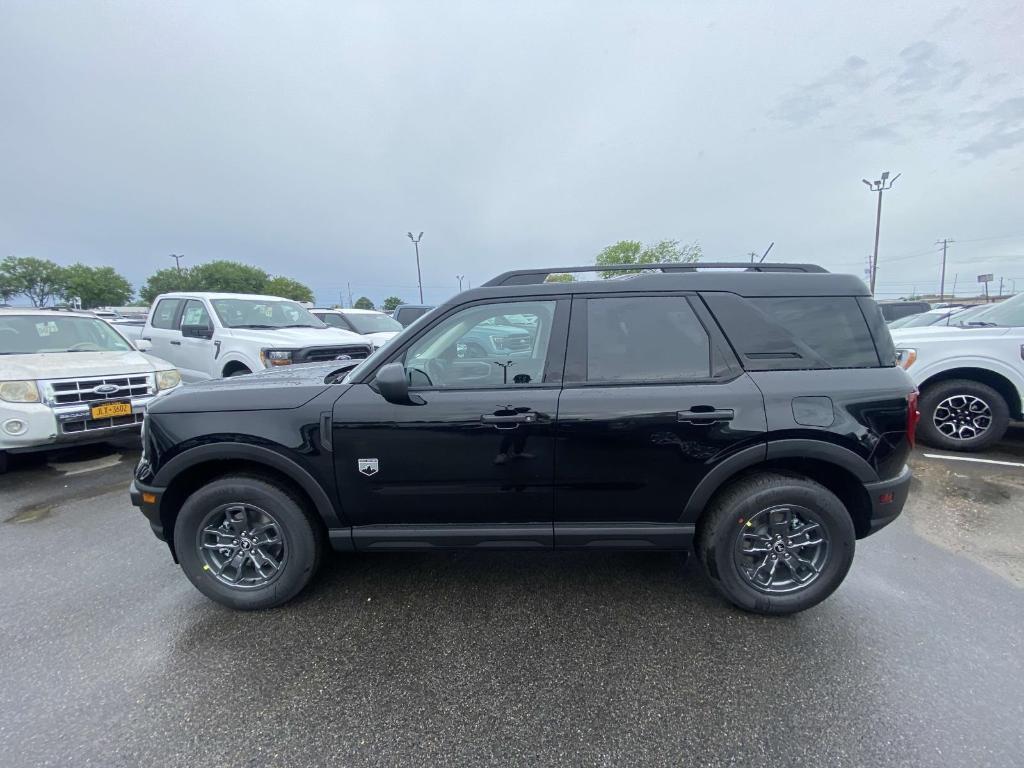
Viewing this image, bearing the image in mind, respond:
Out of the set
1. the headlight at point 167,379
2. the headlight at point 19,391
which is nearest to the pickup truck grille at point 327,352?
the headlight at point 167,379

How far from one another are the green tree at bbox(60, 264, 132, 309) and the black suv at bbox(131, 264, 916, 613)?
64.8m

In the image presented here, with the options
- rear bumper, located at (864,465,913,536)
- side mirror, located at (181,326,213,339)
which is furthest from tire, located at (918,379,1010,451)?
side mirror, located at (181,326,213,339)

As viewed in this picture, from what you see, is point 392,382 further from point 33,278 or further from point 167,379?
point 33,278

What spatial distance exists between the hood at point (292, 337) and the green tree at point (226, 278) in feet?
184

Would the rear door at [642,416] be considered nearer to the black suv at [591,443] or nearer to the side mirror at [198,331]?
the black suv at [591,443]

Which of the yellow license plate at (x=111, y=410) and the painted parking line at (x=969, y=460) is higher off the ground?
the yellow license plate at (x=111, y=410)

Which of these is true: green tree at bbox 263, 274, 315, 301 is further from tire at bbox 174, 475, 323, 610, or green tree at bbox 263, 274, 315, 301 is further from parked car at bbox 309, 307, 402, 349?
tire at bbox 174, 475, 323, 610

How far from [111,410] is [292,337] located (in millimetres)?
2193

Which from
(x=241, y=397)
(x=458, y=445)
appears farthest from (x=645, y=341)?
(x=241, y=397)

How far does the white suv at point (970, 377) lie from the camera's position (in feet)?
15.1

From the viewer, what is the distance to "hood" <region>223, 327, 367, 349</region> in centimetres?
587

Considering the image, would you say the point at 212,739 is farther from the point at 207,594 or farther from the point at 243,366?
the point at 243,366

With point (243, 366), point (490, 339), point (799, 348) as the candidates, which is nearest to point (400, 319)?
point (243, 366)

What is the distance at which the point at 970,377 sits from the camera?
4.80 m
